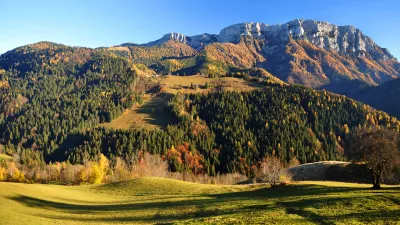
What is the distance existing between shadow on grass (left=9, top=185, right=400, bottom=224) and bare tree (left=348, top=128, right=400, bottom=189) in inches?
196

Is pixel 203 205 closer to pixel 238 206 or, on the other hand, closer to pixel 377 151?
pixel 238 206

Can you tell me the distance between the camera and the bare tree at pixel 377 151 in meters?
60.7

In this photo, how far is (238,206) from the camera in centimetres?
5519

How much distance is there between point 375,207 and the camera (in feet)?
148

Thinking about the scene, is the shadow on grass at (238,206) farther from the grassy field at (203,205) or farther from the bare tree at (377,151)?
the bare tree at (377,151)

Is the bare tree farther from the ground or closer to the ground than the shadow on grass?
farther from the ground

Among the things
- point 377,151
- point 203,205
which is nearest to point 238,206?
point 203,205

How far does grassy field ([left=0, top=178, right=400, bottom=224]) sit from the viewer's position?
143 ft

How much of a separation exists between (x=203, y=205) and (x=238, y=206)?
771 centimetres

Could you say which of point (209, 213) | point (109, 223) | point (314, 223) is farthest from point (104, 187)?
point (314, 223)

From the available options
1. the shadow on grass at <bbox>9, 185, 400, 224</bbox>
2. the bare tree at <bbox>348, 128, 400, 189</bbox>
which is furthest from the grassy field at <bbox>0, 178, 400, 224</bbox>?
the bare tree at <bbox>348, 128, 400, 189</bbox>

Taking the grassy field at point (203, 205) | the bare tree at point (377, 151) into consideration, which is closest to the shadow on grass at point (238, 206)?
the grassy field at point (203, 205)

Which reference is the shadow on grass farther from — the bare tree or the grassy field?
the bare tree

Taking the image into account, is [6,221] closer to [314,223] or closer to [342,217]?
[314,223]
